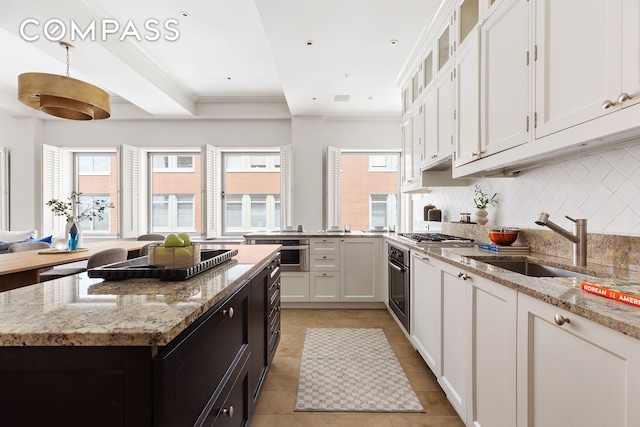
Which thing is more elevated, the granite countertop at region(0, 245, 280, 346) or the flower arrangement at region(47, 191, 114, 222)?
the flower arrangement at region(47, 191, 114, 222)

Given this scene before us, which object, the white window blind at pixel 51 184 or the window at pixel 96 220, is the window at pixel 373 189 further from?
the white window blind at pixel 51 184

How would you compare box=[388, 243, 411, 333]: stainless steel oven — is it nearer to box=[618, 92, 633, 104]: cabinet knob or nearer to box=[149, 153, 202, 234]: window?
box=[618, 92, 633, 104]: cabinet knob

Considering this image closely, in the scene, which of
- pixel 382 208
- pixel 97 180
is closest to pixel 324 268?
pixel 382 208

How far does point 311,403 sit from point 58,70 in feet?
15.9

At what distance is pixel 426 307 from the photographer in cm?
218

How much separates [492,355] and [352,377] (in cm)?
118

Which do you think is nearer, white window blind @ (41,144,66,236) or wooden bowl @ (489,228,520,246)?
wooden bowl @ (489,228,520,246)

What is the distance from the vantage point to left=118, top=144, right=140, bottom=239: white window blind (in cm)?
484

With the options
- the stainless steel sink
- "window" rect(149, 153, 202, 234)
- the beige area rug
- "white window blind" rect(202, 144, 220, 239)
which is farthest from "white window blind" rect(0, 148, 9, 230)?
the stainless steel sink

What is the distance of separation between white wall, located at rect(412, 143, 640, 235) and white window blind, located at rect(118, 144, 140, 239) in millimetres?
5128

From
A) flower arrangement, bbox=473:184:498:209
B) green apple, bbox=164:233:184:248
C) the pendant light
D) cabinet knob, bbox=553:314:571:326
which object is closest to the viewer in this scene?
cabinet knob, bbox=553:314:571:326

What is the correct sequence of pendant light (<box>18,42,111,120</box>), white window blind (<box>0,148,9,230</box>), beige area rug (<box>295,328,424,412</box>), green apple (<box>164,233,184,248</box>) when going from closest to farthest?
1. green apple (<box>164,233,184,248</box>)
2. beige area rug (<box>295,328,424,412</box>)
3. pendant light (<box>18,42,111,120</box>)
4. white window blind (<box>0,148,9,230</box>)

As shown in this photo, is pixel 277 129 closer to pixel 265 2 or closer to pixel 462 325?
pixel 265 2

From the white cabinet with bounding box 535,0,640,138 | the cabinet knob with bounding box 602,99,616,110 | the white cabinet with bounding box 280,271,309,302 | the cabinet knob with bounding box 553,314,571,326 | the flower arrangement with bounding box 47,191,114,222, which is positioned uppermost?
the white cabinet with bounding box 535,0,640,138
